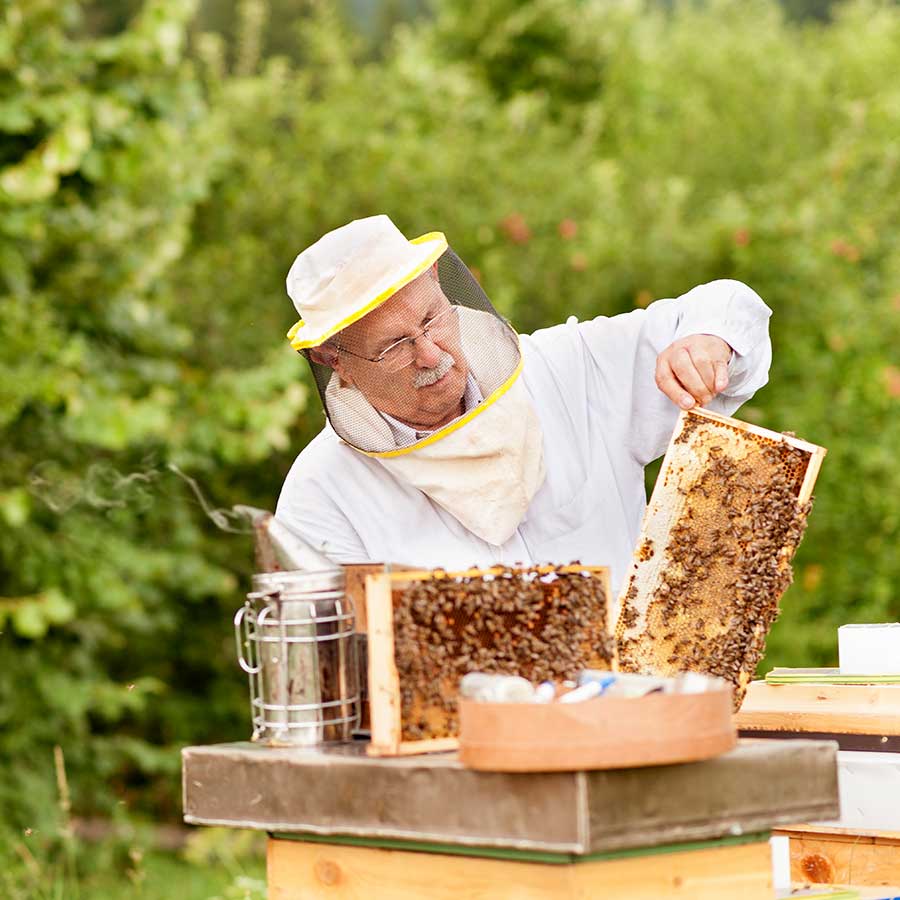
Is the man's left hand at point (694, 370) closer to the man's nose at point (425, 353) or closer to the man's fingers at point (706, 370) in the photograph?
the man's fingers at point (706, 370)

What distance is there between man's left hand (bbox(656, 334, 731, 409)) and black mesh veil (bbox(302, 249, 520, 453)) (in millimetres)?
324

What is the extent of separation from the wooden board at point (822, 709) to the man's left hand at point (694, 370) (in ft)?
2.22

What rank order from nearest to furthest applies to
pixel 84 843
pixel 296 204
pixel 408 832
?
pixel 408 832 < pixel 84 843 < pixel 296 204

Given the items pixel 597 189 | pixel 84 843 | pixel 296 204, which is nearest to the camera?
pixel 84 843

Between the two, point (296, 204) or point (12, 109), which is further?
point (296, 204)

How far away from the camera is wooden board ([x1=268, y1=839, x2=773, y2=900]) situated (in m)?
2.19

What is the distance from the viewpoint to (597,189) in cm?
944

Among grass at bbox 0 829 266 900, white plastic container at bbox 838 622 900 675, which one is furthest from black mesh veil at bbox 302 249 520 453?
grass at bbox 0 829 266 900

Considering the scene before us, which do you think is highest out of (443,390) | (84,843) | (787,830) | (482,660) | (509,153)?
(509,153)

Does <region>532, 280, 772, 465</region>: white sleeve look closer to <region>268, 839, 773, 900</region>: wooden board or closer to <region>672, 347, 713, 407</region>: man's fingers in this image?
<region>672, 347, 713, 407</region>: man's fingers

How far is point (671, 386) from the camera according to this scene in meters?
3.16

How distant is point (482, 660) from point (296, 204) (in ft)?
20.6

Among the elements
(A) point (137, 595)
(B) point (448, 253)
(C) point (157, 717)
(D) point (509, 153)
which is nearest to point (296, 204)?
(D) point (509, 153)

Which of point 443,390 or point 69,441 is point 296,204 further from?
point 443,390
